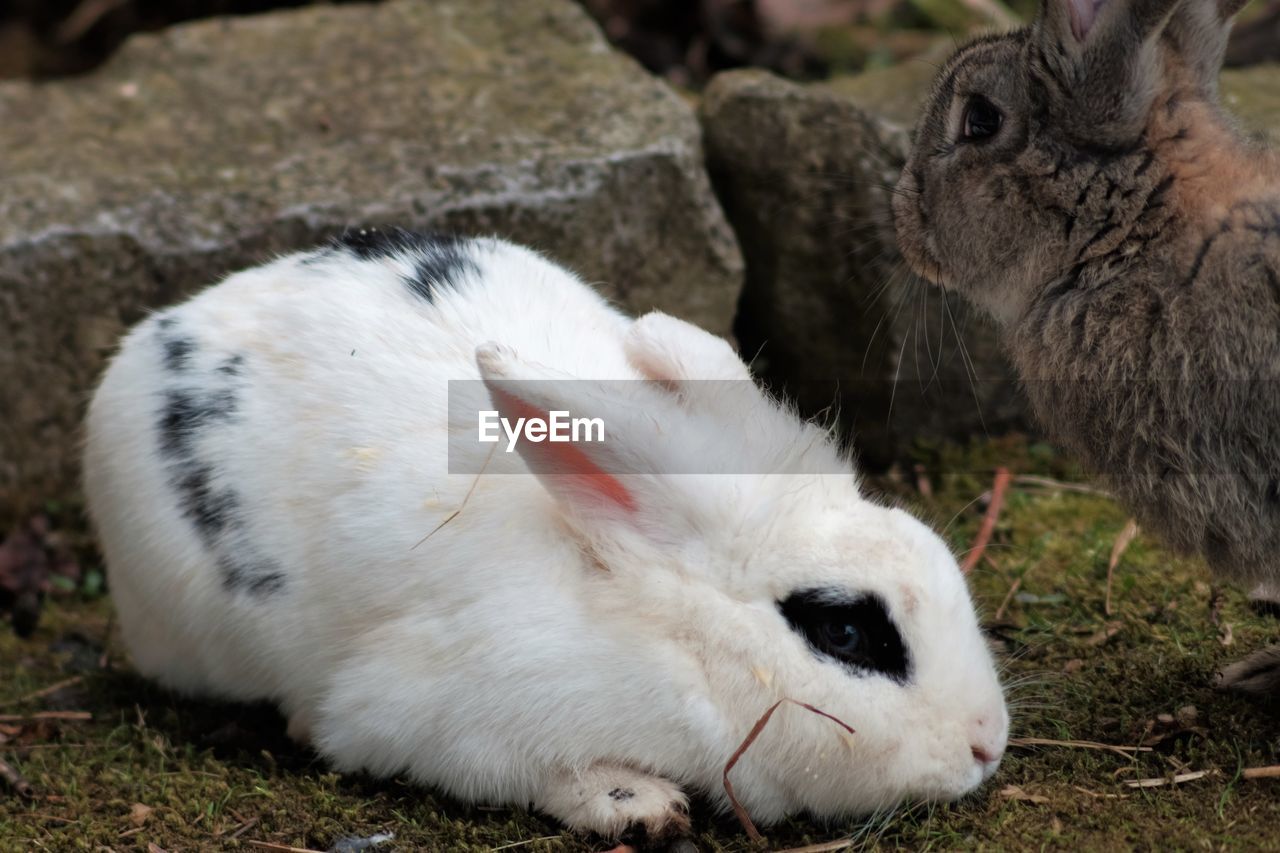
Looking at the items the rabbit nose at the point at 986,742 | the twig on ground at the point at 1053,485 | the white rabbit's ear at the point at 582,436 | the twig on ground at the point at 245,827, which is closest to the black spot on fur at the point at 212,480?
the twig on ground at the point at 245,827

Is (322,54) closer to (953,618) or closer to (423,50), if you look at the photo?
(423,50)

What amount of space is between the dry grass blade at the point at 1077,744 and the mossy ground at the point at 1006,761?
15 mm

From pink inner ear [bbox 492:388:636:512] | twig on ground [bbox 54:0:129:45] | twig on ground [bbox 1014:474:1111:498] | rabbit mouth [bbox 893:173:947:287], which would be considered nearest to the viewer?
pink inner ear [bbox 492:388:636:512]

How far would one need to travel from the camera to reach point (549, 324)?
3441 mm

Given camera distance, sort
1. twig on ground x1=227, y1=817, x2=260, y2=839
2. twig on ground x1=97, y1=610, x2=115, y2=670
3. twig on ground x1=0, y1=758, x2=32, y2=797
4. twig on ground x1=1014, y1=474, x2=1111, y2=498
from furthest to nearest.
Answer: twig on ground x1=1014, y1=474, x2=1111, y2=498, twig on ground x1=97, y1=610, x2=115, y2=670, twig on ground x1=0, y1=758, x2=32, y2=797, twig on ground x1=227, y1=817, x2=260, y2=839

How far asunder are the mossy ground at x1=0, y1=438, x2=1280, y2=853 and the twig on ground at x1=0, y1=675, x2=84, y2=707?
0.02m

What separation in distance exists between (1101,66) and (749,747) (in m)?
1.63

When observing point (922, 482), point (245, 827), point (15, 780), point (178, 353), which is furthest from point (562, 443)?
point (922, 482)

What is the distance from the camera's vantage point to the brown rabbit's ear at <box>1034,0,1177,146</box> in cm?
308

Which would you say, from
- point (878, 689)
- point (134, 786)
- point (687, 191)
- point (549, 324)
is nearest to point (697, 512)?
point (878, 689)

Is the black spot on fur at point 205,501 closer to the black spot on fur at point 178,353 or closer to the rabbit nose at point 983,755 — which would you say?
the black spot on fur at point 178,353

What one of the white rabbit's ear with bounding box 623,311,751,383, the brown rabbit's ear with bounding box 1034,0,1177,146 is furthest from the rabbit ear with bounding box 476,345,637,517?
the brown rabbit's ear with bounding box 1034,0,1177,146

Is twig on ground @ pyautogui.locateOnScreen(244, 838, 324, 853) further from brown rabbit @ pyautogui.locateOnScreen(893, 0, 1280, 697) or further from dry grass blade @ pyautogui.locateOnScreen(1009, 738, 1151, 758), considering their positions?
brown rabbit @ pyautogui.locateOnScreen(893, 0, 1280, 697)

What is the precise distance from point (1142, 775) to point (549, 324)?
5.38 ft
